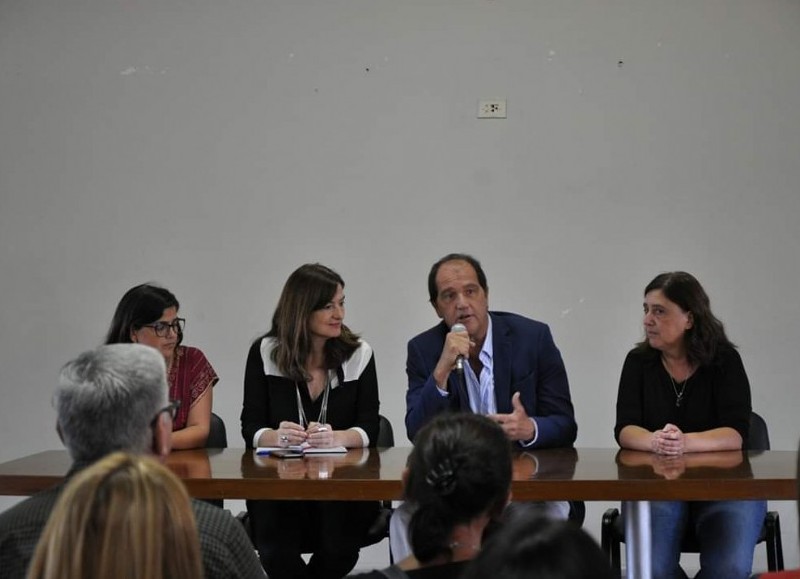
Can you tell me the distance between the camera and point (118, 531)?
57.9 inches

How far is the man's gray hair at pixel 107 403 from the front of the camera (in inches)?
78.6

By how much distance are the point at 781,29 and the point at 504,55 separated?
138 cm

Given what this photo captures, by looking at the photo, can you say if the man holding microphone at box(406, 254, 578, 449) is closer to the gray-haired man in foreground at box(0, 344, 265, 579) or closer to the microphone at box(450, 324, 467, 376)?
the microphone at box(450, 324, 467, 376)

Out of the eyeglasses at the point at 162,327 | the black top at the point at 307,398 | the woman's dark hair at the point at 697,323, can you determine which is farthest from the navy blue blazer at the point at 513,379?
the eyeglasses at the point at 162,327

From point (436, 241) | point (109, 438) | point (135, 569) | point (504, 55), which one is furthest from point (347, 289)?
point (135, 569)

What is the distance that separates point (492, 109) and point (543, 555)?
424 cm

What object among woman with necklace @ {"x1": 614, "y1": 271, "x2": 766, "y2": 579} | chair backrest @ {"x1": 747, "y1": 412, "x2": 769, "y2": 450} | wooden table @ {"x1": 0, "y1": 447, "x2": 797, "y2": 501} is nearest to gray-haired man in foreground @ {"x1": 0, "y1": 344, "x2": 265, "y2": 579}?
wooden table @ {"x1": 0, "y1": 447, "x2": 797, "y2": 501}

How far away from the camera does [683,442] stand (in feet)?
11.4

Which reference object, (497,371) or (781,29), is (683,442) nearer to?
(497,371)

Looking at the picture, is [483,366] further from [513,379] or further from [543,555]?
[543,555]

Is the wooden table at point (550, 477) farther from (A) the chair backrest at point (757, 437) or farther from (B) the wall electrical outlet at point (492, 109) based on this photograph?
(B) the wall electrical outlet at point (492, 109)

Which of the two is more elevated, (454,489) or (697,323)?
(697,323)

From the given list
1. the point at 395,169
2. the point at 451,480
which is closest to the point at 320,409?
the point at 395,169

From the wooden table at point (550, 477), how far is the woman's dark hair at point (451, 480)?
907mm
